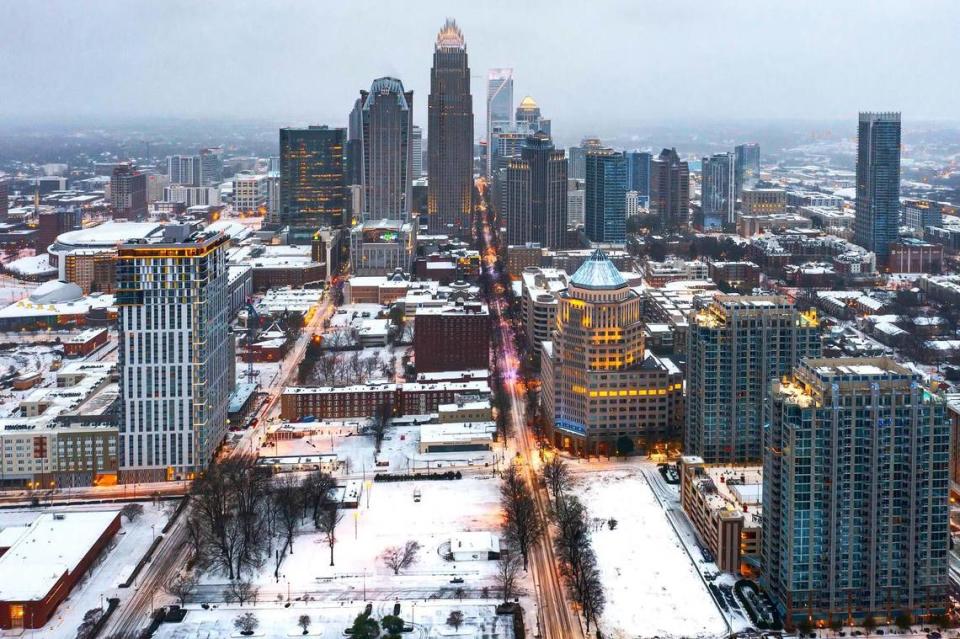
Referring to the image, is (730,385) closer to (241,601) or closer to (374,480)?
(374,480)

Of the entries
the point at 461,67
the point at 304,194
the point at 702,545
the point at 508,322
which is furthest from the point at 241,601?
the point at 461,67

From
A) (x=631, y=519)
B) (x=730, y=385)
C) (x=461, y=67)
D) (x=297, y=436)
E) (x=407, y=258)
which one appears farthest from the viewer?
(x=461, y=67)

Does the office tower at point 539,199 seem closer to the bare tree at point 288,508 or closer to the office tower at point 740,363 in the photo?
the office tower at point 740,363

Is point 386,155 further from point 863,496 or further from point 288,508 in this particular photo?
point 863,496

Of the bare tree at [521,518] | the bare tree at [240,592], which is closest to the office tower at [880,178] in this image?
the bare tree at [521,518]

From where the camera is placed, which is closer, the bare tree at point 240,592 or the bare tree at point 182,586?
the bare tree at point 240,592

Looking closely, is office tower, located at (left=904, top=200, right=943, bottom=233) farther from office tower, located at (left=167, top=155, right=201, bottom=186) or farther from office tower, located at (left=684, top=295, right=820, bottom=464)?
office tower, located at (left=167, top=155, right=201, bottom=186)

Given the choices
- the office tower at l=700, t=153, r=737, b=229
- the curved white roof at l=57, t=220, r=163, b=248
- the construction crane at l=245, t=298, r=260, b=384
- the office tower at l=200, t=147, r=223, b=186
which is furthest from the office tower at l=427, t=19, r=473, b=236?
the office tower at l=200, t=147, r=223, b=186
